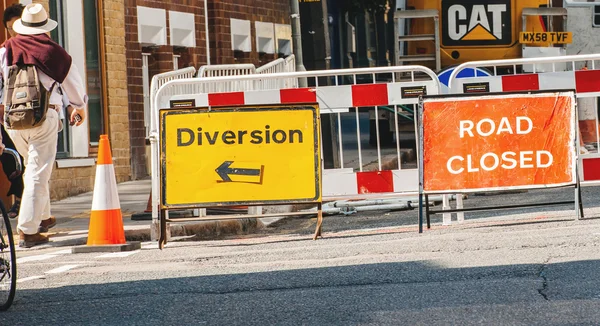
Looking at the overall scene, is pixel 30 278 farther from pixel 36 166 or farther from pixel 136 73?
pixel 136 73

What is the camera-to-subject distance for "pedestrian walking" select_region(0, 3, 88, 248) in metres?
11.5

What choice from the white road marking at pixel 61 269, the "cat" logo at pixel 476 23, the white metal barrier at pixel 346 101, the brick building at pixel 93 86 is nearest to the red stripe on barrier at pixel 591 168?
the white metal barrier at pixel 346 101

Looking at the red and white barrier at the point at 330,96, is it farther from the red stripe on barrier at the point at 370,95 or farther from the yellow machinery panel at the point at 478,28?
the yellow machinery panel at the point at 478,28

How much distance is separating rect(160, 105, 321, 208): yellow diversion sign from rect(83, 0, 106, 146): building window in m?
7.06

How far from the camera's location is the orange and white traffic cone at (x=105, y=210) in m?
11.2

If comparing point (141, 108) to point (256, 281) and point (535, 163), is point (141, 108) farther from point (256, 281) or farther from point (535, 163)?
point (256, 281)

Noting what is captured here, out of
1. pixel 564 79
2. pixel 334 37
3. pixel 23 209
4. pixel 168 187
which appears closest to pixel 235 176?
pixel 168 187

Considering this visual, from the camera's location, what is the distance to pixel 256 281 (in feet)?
27.8

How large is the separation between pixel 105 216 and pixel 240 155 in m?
1.13

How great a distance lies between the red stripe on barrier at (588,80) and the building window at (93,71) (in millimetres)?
7867

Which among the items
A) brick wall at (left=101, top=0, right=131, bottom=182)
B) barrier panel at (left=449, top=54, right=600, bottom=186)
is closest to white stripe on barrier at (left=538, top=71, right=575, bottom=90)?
barrier panel at (left=449, top=54, right=600, bottom=186)

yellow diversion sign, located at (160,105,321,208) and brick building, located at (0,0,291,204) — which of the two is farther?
brick building, located at (0,0,291,204)

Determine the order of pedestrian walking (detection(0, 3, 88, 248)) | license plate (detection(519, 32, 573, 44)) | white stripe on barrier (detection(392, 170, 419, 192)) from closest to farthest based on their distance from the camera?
pedestrian walking (detection(0, 3, 88, 248)) → white stripe on barrier (detection(392, 170, 419, 192)) → license plate (detection(519, 32, 573, 44))

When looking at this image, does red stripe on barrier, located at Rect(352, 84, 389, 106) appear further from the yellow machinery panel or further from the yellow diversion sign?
the yellow machinery panel
